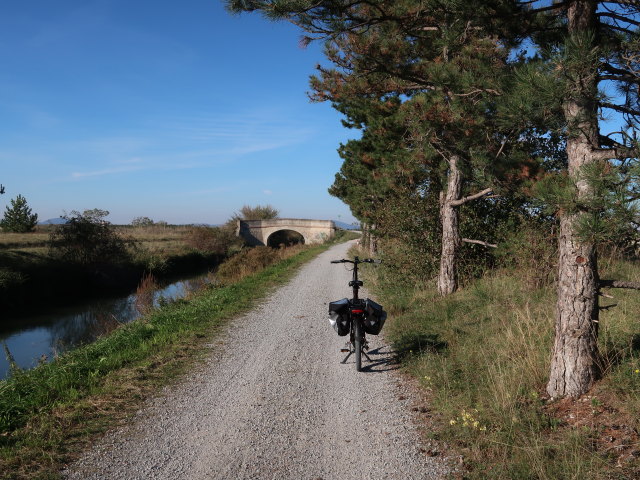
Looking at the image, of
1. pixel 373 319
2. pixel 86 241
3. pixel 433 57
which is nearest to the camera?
pixel 373 319

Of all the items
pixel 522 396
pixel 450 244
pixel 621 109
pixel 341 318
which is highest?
pixel 621 109

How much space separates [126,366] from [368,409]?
10.5 ft

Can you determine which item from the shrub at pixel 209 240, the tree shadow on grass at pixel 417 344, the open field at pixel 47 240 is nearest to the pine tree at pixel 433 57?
the tree shadow on grass at pixel 417 344

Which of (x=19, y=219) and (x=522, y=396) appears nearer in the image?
(x=522, y=396)

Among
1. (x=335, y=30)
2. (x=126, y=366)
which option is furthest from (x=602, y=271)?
(x=126, y=366)

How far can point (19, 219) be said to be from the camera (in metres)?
35.2

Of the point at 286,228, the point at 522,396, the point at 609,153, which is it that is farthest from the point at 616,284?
the point at 286,228

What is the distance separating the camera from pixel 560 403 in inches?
142

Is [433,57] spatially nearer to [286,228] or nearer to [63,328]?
[63,328]

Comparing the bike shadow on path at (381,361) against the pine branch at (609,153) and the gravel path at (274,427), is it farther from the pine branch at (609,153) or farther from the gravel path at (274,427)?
the pine branch at (609,153)

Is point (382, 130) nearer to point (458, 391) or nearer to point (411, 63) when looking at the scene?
point (411, 63)

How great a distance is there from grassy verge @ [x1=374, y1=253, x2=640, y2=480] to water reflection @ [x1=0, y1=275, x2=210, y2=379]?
6.87m

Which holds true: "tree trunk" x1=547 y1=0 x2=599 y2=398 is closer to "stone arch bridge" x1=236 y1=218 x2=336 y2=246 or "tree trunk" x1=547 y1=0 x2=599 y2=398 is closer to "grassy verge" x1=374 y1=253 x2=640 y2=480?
"grassy verge" x1=374 y1=253 x2=640 y2=480

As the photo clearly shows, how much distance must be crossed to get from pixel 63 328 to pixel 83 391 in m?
10.6
